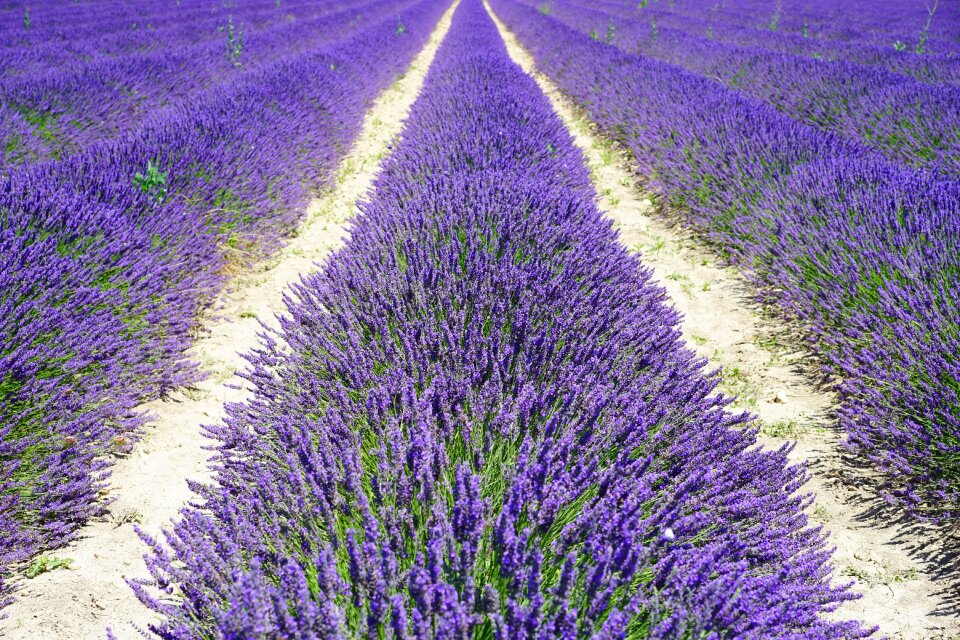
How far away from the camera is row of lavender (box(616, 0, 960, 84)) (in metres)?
8.48

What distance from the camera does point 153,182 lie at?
143 inches

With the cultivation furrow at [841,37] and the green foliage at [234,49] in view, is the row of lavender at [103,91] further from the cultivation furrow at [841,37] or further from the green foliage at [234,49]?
the cultivation furrow at [841,37]

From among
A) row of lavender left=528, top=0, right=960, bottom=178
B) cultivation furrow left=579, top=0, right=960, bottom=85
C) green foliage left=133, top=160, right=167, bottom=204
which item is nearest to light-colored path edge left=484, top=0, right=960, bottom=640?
row of lavender left=528, top=0, right=960, bottom=178

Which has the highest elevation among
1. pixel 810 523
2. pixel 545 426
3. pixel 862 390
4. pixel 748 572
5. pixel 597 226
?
pixel 597 226

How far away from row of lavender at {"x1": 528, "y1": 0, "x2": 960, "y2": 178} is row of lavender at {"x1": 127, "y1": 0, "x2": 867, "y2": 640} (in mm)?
4181

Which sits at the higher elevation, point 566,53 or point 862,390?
point 566,53

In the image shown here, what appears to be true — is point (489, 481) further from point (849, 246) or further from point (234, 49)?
point (234, 49)

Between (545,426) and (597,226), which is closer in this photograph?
(545,426)

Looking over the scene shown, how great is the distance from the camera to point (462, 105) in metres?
5.29

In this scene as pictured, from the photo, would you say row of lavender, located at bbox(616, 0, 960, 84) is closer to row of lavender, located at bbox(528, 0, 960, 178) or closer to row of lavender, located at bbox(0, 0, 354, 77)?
row of lavender, located at bbox(528, 0, 960, 178)

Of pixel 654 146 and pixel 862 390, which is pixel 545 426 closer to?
pixel 862 390

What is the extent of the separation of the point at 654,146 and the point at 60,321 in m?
5.37

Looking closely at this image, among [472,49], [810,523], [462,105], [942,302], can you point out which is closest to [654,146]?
[462,105]

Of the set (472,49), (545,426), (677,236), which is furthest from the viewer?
(472,49)
